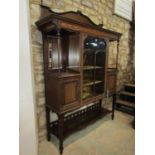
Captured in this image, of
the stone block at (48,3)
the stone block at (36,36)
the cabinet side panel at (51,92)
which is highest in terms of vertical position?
the stone block at (48,3)

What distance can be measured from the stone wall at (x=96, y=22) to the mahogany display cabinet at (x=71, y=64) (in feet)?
0.27

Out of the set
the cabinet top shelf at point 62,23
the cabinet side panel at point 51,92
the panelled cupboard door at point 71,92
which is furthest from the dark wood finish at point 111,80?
the cabinet side panel at point 51,92

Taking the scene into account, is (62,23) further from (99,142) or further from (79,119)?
(99,142)

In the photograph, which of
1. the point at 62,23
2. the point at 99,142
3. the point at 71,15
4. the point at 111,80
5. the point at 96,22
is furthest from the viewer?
the point at 96,22

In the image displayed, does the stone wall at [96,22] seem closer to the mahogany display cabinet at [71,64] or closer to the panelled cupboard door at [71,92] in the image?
the mahogany display cabinet at [71,64]

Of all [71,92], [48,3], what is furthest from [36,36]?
[71,92]

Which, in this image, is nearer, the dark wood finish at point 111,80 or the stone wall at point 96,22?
the stone wall at point 96,22

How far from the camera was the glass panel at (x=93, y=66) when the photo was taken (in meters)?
2.31

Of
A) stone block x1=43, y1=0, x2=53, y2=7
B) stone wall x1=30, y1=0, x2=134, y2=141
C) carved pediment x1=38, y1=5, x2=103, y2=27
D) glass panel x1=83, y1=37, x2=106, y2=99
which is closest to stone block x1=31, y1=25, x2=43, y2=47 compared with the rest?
stone wall x1=30, y1=0, x2=134, y2=141

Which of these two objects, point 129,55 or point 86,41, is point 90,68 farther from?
point 129,55

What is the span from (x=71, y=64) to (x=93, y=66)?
1.32 ft

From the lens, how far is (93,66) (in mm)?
2453

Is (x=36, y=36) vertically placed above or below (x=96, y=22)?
below
